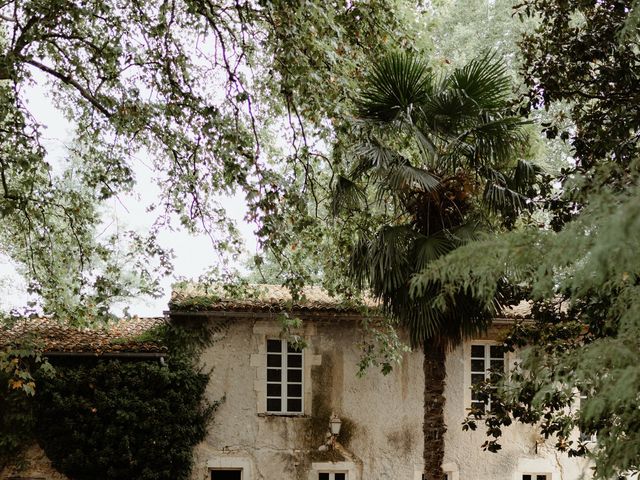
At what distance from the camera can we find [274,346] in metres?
15.0

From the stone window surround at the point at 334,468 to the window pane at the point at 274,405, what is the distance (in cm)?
110

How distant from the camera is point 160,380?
45.2 ft

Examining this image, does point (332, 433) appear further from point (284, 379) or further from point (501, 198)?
point (501, 198)

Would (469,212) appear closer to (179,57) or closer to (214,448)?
(179,57)

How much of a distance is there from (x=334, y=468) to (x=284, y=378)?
68.2 inches

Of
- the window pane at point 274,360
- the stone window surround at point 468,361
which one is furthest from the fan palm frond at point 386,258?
the stone window surround at point 468,361

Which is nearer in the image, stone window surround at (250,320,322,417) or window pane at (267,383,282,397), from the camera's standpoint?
stone window surround at (250,320,322,417)

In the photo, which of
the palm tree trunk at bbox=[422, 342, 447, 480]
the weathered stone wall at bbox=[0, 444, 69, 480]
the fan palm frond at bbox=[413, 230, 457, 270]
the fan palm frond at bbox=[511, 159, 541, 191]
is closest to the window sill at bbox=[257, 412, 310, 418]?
the weathered stone wall at bbox=[0, 444, 69, 480]

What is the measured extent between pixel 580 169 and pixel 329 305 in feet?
20.3

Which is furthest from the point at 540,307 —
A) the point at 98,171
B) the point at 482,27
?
the point at 482,27

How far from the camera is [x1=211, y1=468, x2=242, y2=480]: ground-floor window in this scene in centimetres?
1441

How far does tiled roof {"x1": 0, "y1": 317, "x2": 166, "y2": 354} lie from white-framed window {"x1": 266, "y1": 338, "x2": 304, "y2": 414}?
1987 mm

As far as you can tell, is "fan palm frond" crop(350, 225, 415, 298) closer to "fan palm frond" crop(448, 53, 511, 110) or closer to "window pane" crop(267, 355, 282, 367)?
"fan palm frond" crop(448, 53, 511, 110)

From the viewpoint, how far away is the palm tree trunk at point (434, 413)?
36.8 feet
